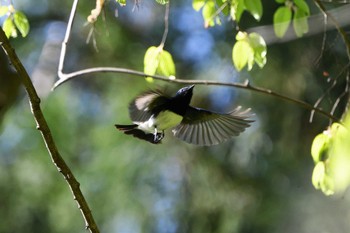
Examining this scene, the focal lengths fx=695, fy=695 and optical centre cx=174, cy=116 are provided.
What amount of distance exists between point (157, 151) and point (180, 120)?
2.34m

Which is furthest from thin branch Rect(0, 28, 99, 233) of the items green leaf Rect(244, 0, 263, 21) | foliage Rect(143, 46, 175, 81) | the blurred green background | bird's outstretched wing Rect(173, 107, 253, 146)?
the blurred green background

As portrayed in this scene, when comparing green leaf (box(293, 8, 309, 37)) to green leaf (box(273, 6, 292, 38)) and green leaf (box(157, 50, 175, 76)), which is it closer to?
green leaf (box(273, 6, 292, 38))

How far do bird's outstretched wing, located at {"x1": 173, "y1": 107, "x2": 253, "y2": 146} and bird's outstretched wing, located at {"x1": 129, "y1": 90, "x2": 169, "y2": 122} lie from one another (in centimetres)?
23

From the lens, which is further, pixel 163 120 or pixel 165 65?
pixel 163 120

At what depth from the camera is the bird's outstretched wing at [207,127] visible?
2.43m

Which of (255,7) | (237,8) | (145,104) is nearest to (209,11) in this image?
(237,8)

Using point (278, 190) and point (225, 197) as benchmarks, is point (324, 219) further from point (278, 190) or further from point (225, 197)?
point (225, 197)

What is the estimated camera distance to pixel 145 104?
87.0 inches

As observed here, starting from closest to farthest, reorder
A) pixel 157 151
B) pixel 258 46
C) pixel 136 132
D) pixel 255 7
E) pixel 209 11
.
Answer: pixel 255 7
pixel 258 46
pixel 209 11
pixel 136 132
pixel 157 151

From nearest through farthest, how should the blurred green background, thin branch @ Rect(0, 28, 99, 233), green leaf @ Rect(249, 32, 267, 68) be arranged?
thin branch @ Rect(0, 28, 99, 233) < green leaf @ Rect(249, 32, 267, 68) < the blurred green background

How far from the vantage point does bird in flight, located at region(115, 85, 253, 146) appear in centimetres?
222

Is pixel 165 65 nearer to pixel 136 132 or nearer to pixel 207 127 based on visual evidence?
pixel 136 132

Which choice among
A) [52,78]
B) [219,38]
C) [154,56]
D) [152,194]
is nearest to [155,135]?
[154,56]

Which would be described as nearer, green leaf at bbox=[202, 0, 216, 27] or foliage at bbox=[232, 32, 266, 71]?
foliage at bbox=[232, 32, 266, 71]
